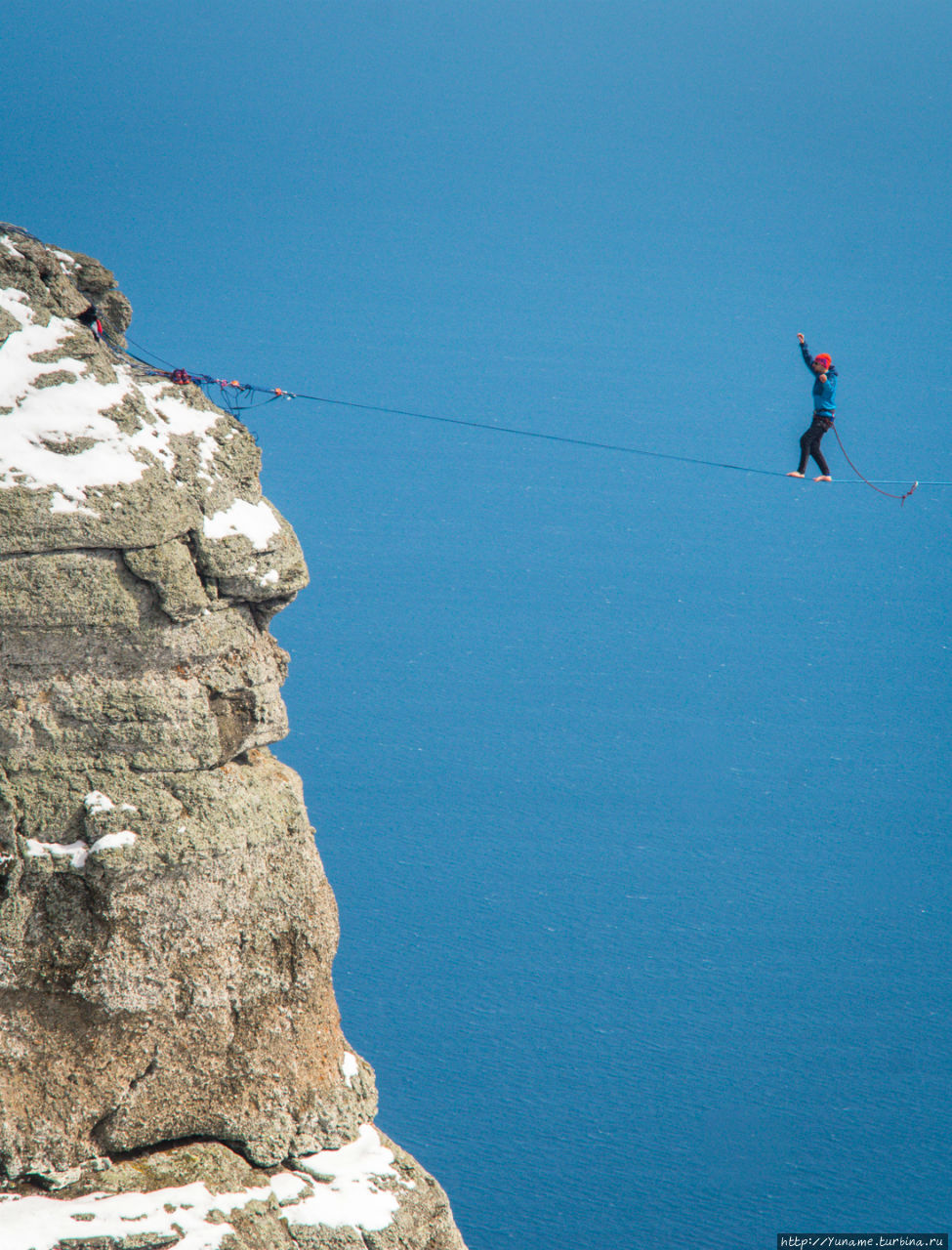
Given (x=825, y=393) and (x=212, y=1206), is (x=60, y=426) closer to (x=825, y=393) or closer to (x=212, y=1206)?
(x=212, y=1206)

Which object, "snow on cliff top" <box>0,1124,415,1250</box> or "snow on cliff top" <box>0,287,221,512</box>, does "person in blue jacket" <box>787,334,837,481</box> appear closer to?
"snow on cliff top" <box>0,287,221,512</box>

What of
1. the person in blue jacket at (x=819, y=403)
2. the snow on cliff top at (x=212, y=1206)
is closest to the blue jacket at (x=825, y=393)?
the person in blue jacket at (x=819, y=403)

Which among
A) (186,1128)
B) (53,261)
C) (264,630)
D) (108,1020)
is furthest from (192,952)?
(53,261)

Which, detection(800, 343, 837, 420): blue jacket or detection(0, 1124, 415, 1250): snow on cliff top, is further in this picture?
detection(800, 343, 837, 420): blue jacket

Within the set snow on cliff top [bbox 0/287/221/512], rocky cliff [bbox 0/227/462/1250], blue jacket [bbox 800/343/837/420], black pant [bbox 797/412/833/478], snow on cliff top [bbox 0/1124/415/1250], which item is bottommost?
snow on cliff top [bbox 0/1124/415/1250]

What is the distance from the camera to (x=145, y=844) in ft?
21.6

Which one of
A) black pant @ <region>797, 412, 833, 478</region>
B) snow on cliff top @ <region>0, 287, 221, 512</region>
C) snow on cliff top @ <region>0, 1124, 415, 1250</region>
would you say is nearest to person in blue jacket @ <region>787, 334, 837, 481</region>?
black pant @ <region>797, 412, 833, 478</region>

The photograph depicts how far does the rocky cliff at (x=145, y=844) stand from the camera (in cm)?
643

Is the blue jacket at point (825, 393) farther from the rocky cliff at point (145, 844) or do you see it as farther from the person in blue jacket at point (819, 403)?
the rocky cliff at point (145, 844)

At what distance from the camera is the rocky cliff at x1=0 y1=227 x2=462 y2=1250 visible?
21.1 ft

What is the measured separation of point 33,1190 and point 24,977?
112 centimetres

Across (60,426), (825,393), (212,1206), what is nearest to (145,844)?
(212,1206)

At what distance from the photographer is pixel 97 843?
6.49 metres

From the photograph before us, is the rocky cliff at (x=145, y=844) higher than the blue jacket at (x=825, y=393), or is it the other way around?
the blue jacket at (x=825, y=393)
